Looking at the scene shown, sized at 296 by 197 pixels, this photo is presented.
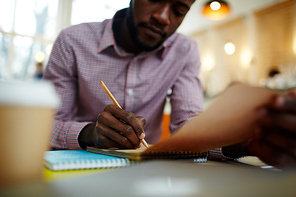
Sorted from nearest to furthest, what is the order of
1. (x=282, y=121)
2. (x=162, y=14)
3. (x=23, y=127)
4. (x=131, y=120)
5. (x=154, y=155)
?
1. (x=23, y=127)
2. (x=282, y=121)
3. (x=154, y=155)
4. (x=131, y=120)
5. (x=162, y=14)

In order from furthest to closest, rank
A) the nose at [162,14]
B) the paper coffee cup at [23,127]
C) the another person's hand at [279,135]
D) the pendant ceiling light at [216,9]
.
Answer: the pendant ceiling light at [216,9] < the nose at [162,14] < the another person's hand at [279,135] < the paper coffee cup at [23,127]

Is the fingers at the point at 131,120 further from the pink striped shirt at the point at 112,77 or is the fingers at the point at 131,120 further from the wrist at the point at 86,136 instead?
the pink striped shirt at the point at 112,77

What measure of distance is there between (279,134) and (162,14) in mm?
669

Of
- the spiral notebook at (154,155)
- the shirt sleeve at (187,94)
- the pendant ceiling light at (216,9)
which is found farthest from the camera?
the pendant ceiling light at (216,9)

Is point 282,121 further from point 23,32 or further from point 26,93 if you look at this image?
point 23,32

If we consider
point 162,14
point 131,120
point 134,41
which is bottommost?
point 131,120

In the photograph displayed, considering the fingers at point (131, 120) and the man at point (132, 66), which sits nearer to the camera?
the fingers at point (131, 120)

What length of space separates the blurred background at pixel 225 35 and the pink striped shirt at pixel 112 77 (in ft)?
10.8

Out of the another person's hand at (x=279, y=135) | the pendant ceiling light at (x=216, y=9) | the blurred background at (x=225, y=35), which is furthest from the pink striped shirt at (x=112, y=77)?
the blurred background at (x=225, y=35)

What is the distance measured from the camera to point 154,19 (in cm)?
91


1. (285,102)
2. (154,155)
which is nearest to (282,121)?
(285,102)

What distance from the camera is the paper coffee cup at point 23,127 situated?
0.22 meters

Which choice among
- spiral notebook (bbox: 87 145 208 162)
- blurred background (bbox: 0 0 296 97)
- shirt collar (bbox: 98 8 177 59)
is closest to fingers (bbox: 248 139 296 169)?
spiral notebook (bbox: 87 145 208 162)

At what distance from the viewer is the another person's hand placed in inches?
12.8
